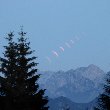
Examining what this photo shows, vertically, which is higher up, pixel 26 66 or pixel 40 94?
pixel 26 66

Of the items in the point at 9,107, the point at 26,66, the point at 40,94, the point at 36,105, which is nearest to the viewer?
the point at 9,107

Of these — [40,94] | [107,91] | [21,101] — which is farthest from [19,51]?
[21,101]

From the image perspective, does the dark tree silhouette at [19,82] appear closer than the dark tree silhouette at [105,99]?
Yes

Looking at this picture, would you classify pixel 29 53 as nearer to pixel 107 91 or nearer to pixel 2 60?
pixel 2 60

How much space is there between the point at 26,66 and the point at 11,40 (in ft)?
12.6

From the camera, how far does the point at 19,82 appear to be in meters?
→ 23.5

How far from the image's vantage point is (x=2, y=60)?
31.1m

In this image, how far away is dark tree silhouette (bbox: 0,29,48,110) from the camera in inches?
812

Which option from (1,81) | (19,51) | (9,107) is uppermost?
(19,51)

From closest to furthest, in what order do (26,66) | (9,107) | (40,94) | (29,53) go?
(9,107)
(40,94)
(26,66)
(29,53)

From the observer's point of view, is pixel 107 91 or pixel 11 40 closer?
pixel 107 91

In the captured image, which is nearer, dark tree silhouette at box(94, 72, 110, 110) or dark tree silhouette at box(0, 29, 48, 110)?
dark tree silhouette at box(0, 29, 48, 110)

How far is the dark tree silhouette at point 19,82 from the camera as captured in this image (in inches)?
812

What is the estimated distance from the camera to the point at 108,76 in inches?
1258
